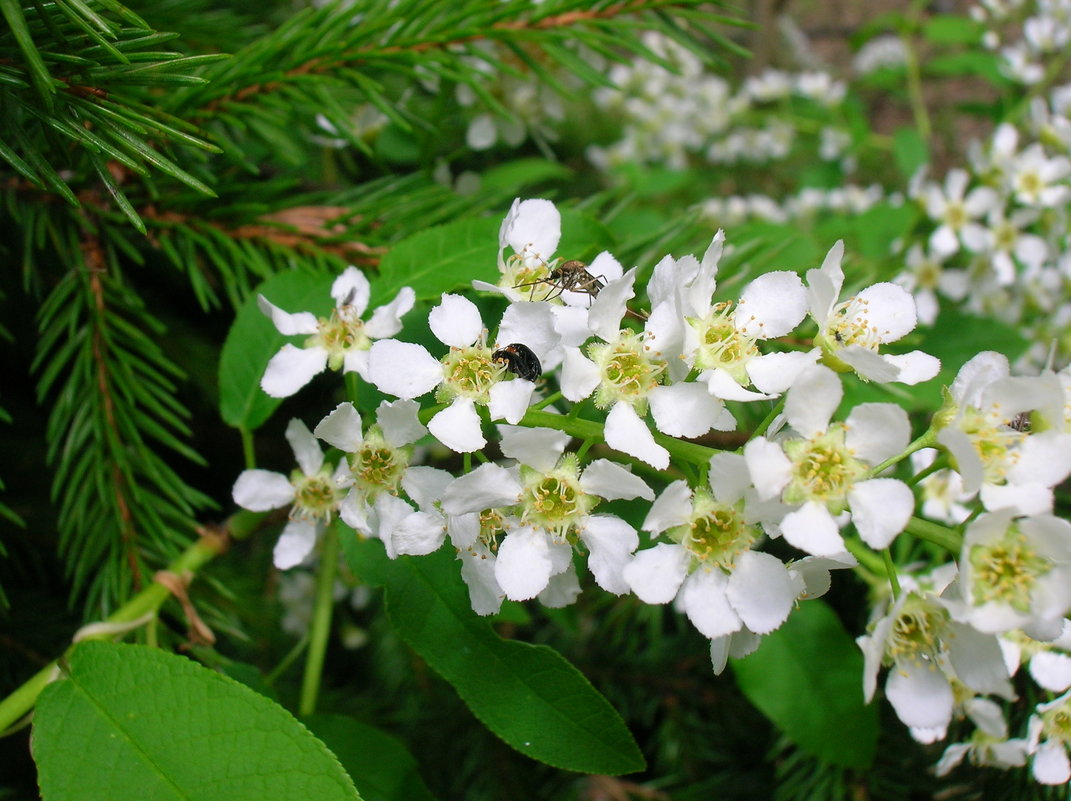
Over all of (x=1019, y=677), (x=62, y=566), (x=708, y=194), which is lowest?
(x=708, y=194)

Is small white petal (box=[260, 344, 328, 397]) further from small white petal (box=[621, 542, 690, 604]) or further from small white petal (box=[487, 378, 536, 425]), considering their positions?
small white petal (box=[621, 542, 690, 604])

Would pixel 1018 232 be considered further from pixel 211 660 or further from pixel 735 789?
pixel 211 660

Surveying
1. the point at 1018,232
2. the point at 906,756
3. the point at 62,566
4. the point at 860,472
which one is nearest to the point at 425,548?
the point at 860,472

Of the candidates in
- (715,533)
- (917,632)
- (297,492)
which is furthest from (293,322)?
(917,632)

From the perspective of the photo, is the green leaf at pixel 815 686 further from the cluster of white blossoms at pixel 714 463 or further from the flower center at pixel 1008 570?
the flower center at pixel 1008 570

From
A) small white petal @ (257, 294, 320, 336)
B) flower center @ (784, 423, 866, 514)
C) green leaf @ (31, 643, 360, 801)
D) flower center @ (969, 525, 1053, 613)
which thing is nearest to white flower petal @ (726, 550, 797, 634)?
flower center @ (784, 423, 866, 514)
